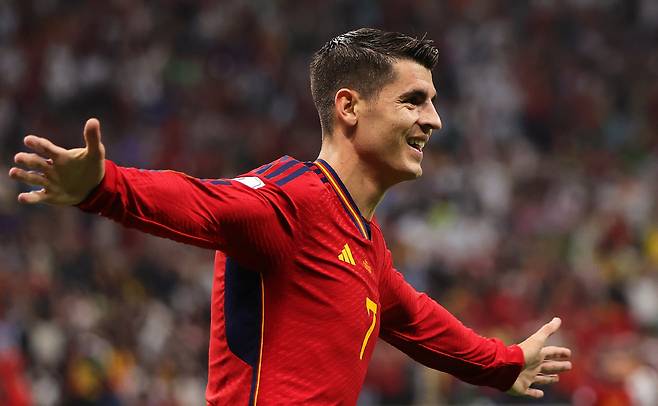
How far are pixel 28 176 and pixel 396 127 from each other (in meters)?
1.31

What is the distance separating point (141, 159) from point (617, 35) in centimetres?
636

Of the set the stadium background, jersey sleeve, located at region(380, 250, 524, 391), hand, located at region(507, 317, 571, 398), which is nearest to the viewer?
jersey sleeve, located at region(380, 250, 524, 391)

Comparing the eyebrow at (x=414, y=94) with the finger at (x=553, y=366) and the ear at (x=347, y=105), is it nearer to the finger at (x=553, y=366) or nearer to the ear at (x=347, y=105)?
the ear at (x=347, y=105)

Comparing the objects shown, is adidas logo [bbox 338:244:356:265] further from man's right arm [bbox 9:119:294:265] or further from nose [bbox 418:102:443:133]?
nose [bbox 418:102:443:133]

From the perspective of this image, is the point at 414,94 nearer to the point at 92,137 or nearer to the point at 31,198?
the point at 92,137

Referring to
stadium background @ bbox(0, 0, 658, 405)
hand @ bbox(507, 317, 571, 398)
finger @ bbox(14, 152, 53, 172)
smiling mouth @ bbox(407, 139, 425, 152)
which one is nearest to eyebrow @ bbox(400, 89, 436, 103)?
smiling mouth @ bbox(407, 139, 425, 152)

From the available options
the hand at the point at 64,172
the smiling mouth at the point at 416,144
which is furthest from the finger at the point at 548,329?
the hand at the point at 64,172

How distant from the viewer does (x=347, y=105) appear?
367cm

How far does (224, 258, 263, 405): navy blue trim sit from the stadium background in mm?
5573

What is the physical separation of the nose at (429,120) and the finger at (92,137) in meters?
1.26

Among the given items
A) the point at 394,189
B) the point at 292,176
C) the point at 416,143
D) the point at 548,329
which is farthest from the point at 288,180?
the point at 394,189

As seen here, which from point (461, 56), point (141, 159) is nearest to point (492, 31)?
point (461, 56)

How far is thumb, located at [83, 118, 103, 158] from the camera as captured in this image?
2.61 metres

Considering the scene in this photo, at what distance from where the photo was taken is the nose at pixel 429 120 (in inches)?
143
